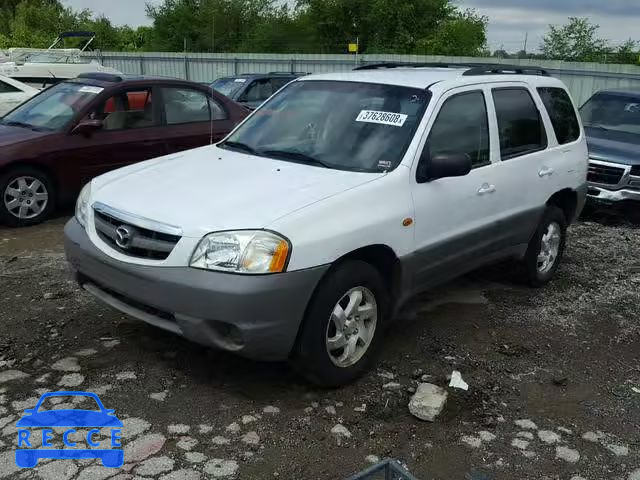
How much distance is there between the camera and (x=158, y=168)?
14.6 feet

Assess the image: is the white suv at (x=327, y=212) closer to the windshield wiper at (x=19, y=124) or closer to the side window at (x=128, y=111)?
the side window at (x=128, y=111)

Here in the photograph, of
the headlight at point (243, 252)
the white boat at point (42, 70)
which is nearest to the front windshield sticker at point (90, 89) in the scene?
the headlight at point (243, 252)

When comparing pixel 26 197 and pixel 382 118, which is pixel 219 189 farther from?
pixel 26 197

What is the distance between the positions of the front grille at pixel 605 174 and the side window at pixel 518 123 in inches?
141

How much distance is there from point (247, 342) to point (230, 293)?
289mm

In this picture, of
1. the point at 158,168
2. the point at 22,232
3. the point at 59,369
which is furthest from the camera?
the point at 22,232

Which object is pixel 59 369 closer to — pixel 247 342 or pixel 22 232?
pixel 247 342

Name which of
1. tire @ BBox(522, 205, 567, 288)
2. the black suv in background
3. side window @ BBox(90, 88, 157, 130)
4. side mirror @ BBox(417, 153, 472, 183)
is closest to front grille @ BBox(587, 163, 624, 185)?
tire @ BBox(522, 205, 567, 288)

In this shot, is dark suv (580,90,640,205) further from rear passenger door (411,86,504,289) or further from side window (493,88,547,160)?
rear passenger door (411,86,504,289)

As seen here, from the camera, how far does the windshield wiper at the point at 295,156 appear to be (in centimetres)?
430

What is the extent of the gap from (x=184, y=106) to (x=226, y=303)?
5585mm

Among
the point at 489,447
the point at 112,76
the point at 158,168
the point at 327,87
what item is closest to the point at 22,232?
the point at 112,76

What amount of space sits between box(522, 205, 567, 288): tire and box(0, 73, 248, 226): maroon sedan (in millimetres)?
3990

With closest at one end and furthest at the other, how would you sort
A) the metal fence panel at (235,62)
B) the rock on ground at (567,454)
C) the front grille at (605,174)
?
the rock on ground at (567,454)
the front grille at (605,174)
the metal fence panel at (235,62)
